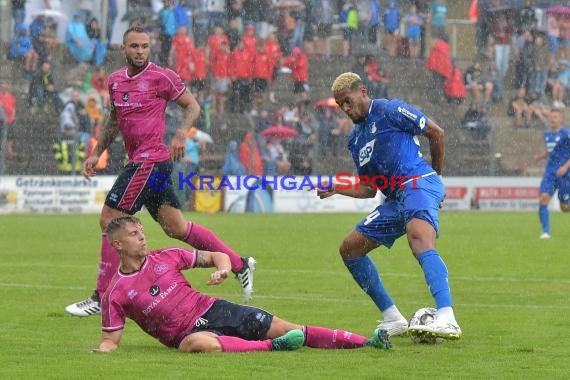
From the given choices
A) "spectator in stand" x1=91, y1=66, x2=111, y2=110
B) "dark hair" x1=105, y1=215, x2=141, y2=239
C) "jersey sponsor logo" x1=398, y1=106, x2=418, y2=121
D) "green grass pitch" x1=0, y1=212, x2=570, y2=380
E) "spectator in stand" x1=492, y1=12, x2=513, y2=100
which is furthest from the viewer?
"spectator in stand" x1=492, y1=12, x2=513, y2=100

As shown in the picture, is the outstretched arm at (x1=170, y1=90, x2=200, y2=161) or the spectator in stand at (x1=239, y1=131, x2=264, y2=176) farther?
the spectator in stand at (x1=239, y1=131, x2=264, y2=176)

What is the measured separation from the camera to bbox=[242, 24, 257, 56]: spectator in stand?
32.3 m

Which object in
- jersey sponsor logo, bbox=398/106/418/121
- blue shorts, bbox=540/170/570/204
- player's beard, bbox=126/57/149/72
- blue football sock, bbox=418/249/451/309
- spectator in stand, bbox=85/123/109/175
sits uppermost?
player's beard, bbox=126/57/149/72

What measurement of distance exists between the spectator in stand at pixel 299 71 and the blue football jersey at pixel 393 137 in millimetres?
24484

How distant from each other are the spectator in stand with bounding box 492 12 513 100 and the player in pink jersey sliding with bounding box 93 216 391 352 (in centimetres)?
2996

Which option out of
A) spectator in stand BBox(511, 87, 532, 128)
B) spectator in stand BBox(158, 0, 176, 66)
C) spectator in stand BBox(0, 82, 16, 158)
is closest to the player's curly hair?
spectator in stand BBox(0, 82, 16, 158)

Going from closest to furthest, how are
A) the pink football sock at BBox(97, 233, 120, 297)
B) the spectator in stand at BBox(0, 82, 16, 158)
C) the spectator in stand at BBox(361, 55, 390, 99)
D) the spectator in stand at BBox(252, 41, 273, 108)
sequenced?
the pink football sock at BBox(97, 233, 120, 297)
the spectator in stand at BBox(0, 82, 16, 158)
the spectator in stand at BBox(252, 41, 273, 108)
the spectator in stand at BBox(361, 55, 390, 99)

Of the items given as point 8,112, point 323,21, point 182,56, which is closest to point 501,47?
point 323,21

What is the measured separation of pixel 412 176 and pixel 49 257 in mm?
9298

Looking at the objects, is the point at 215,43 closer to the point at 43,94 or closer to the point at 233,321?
the point at 43,94

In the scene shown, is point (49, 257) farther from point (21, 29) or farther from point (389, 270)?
point (21, 29)

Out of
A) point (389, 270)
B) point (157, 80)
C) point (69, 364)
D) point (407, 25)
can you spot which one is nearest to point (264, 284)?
point (389, 270)

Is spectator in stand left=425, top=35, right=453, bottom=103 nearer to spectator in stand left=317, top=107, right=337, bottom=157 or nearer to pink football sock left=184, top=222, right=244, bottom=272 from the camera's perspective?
spectator in stand left=317, top=107, right=337, bottom=157

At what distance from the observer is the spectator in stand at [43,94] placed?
96.8 feet
